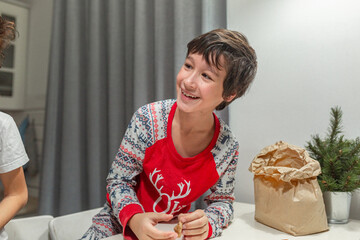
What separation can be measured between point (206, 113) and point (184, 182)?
222mm

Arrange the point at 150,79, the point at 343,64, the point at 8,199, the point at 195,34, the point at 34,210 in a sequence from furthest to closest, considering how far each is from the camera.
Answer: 1. the point at 34,210
2. the point at 150,79
3. the point at 195,34
4. the point at 343,64
5. the point at 8,199

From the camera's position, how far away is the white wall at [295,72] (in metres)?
1.10

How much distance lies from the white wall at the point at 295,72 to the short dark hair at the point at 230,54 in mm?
347

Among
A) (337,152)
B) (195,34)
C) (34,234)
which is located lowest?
(34,234)

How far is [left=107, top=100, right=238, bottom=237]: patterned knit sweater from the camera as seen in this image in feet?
3.11

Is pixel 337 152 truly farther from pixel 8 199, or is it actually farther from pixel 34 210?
pixel 34 210

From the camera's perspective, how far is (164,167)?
0.95m

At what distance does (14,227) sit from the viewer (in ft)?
3.31

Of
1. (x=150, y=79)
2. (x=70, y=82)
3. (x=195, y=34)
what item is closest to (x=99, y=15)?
(x=70, y=82)

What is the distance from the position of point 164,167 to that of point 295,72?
63cm

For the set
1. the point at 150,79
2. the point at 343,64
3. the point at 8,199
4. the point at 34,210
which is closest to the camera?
the point at 8,199

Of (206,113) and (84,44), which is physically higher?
(84,44)

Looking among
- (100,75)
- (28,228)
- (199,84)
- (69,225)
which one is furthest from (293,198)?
(100,75)

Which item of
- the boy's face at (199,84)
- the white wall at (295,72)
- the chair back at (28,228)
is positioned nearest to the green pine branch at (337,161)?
the white wall at (295,72)
